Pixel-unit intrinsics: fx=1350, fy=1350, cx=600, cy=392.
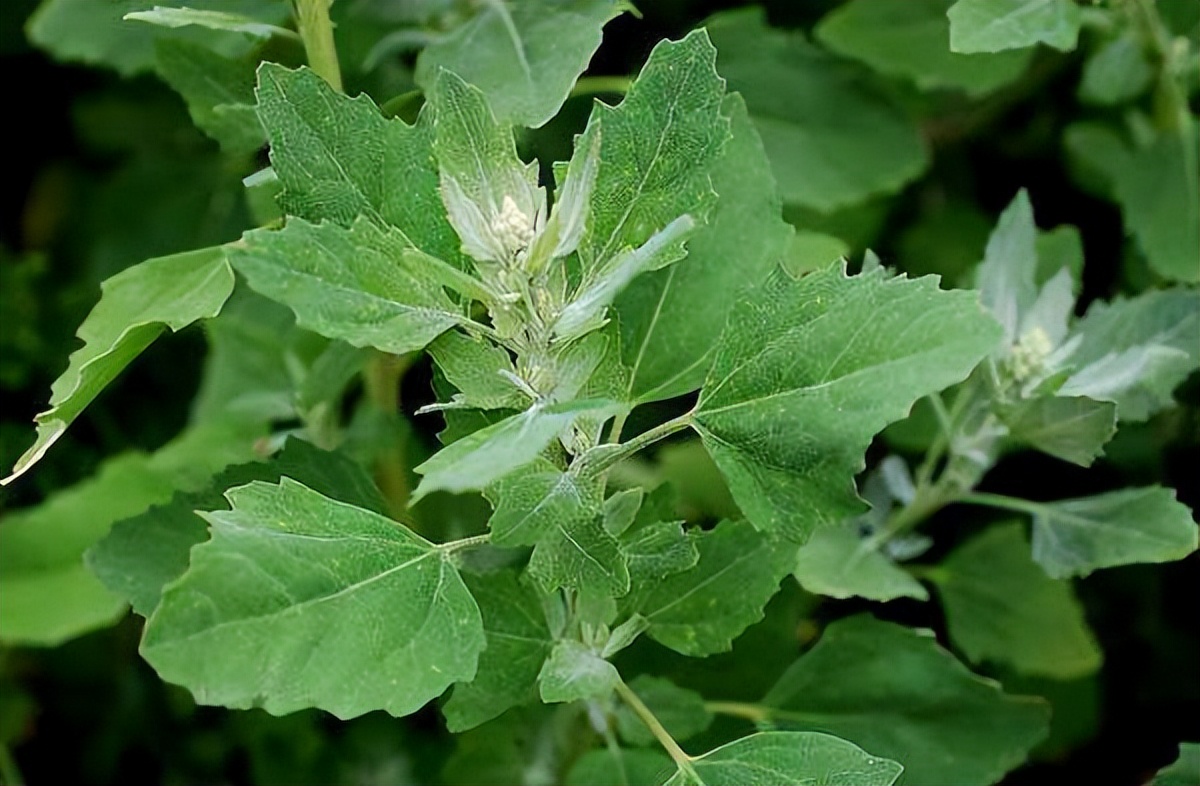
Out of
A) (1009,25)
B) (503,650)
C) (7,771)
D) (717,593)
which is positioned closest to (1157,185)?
(1009,25)

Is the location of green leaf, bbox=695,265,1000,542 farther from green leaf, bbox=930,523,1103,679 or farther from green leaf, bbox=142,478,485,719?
green leaf, bbox=930,523,1103,679

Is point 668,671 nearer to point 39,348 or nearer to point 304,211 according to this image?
point 304,211

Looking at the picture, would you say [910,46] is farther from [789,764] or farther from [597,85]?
[789,764]

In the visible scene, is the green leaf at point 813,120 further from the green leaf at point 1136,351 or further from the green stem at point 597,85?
the green leaf at point 1136,351

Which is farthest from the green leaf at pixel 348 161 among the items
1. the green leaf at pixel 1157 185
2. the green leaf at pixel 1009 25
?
the green leaf at pixel 1157 185

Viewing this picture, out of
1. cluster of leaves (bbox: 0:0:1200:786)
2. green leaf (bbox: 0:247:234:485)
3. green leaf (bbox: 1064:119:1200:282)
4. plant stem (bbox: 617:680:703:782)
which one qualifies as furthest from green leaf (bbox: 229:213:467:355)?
green leaf (bbox: 1064:119:1200:282)
